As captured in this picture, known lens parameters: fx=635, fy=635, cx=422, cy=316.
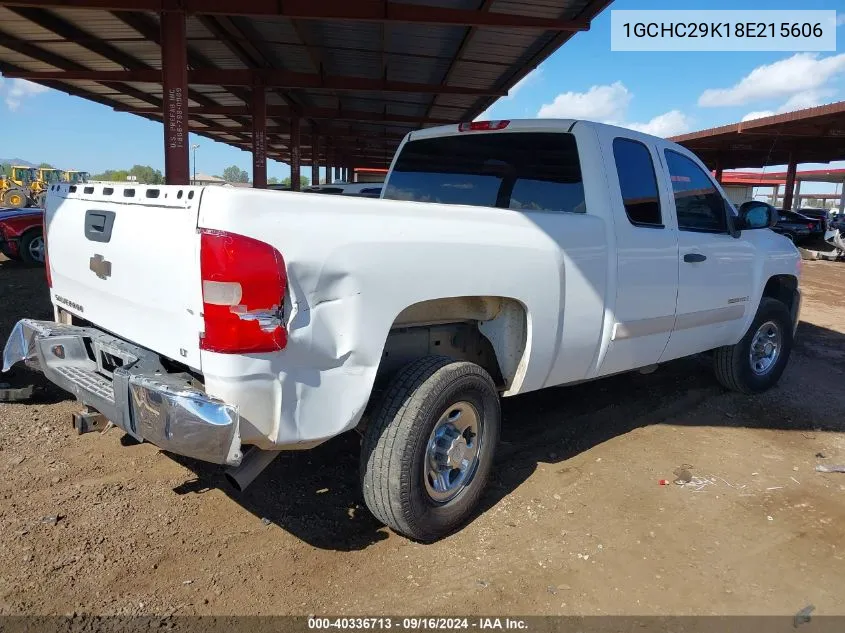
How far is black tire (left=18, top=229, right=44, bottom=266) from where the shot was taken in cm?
1059

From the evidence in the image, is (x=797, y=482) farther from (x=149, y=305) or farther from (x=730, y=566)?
(x=149, y=305)

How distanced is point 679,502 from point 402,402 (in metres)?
1.95

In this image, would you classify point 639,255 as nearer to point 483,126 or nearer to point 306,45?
point 483,126

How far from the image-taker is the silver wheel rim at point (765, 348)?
5.73 metres

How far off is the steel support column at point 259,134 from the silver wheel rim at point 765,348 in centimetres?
1267

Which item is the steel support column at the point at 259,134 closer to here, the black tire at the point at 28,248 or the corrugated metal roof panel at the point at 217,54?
the corrugated metal roof panel at the point at 217,54

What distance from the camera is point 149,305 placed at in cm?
271

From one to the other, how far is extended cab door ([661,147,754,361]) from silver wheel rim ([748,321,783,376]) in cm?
64

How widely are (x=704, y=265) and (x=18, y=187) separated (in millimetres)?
25454

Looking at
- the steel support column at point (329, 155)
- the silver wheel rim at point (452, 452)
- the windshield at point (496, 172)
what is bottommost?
the silver wheel rim at point (452, 452)

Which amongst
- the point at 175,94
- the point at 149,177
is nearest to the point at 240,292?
the point at 175,94

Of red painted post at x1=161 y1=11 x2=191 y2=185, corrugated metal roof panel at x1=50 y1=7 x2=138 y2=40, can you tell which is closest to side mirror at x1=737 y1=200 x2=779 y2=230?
red painted post at x1=161 y1=11 x2=191 y2=185

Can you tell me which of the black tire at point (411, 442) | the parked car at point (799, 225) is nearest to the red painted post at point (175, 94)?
the black tire at point (411, 442)

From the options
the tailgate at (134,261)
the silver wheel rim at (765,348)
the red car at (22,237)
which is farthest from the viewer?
the red car at (22,237)
